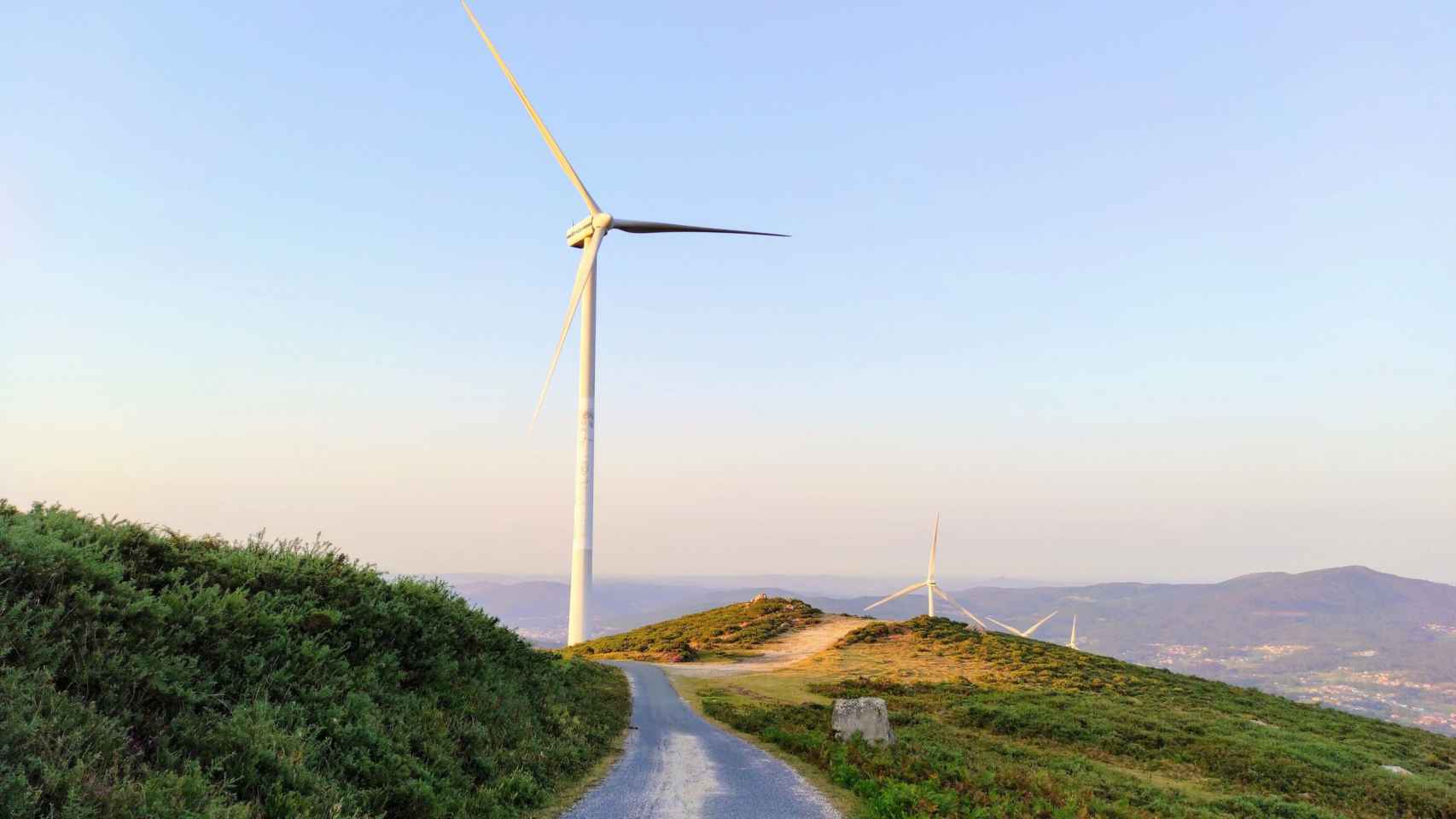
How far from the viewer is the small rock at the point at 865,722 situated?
25.3 m

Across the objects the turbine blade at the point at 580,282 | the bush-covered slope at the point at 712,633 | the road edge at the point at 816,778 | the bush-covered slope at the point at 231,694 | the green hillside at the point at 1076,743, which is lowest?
the bush-covered slope at the point at 712,633

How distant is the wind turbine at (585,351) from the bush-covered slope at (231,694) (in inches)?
1963

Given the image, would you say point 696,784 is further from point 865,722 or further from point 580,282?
point 580,282

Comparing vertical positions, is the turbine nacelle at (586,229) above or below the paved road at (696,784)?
above

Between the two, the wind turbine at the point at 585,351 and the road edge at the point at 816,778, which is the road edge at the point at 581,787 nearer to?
the road edge at the point at 816,778

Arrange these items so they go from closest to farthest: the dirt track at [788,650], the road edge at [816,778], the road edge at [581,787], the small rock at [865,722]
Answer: the road edge at [581,787] → the road edge at [816,778] → the small rock at [865,722] → the dirt track at [788,650]

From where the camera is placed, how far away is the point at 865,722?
25469 mm

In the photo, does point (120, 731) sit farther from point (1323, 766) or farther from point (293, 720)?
point (1323, 766)

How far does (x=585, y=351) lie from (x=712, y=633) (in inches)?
1268

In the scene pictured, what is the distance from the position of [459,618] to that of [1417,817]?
36014 millimetres

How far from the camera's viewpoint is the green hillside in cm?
2062

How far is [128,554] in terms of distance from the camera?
1605 cm

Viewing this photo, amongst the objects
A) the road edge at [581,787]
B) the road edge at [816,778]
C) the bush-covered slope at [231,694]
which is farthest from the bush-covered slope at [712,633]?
the bush-covered slope at [231,694]

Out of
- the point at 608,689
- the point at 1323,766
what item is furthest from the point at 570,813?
the point at 1323,766
